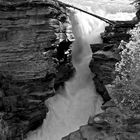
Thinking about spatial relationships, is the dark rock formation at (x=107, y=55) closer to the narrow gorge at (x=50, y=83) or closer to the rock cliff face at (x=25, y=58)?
the narrow gorge at (x=50, y=83)

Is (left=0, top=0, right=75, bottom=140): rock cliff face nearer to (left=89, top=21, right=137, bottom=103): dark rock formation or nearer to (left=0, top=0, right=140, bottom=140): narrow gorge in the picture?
(left=0, top=0, right=140, bottom=140): narrow gorge

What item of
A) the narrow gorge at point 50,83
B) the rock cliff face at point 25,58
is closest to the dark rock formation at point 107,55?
the narrow gorge at point 50,83

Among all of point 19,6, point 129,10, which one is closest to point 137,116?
point 19,6

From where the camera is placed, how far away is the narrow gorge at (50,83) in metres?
10.5

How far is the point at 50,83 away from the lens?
1532 centimetres

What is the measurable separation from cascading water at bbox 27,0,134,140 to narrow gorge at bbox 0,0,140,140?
0.07 meters

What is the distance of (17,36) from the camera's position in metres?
14.1

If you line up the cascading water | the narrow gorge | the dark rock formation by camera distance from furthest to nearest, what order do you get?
the dark rock formation → the cascading water → the narrow gorge

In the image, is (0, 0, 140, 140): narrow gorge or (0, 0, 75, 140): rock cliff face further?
(0, 0, 75, 140): rock cliff face

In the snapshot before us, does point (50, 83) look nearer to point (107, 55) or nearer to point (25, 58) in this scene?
point (25, 58)

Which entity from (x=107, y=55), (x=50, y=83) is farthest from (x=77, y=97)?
(x=107, y=55)

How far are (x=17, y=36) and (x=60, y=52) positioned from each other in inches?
147

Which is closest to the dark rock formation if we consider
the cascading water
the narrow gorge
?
the narrow gorge

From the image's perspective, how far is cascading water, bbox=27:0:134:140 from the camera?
16312 millimetres
